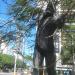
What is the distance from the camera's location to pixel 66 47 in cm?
682

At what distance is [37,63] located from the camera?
6137 mm

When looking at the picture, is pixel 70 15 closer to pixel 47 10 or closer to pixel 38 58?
pixel 47 10

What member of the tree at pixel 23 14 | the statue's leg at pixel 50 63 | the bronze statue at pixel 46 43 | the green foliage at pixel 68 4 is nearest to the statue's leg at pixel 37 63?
the bronze statue at pixel 46 43

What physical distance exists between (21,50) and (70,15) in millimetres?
1142

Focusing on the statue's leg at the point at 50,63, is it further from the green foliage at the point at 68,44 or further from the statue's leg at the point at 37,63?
the green foliage at the point at 68,44

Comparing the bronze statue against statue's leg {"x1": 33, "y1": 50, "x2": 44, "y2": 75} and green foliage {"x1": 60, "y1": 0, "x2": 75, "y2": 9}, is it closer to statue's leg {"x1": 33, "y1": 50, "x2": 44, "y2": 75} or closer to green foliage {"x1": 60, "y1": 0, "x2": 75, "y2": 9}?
statue's leg {"x1": 33, "y1": 50, "x2": 44, "y2": 75}

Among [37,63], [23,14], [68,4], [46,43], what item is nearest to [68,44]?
[46,43]

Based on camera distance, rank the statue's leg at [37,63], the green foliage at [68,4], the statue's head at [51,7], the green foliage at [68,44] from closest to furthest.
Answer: the green foliage at [68,4], the statue's head at [51,7], the statue's leg at [37,63], the green foliage at [68,44]

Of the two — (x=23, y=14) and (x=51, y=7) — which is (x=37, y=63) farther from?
(x=51, y=7)

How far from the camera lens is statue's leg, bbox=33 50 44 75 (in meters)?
6.04

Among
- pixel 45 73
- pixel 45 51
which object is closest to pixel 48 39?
pixel 45 51

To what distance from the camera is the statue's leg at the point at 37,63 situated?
6036 millimetres

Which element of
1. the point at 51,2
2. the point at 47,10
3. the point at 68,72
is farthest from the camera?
the point at 68,72

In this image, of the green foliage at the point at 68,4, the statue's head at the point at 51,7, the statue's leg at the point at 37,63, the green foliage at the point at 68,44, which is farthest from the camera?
the green foliage at the point at 68,44
